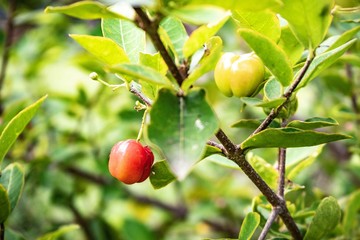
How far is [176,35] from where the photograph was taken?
86 centimetres

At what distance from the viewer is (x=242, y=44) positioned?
2740 millimetres

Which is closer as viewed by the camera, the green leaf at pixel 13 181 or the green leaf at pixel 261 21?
the green leaf at pixel 261 21

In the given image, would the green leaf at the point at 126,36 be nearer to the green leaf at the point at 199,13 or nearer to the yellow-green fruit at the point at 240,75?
the yellow-green fruit at the point at 240,75

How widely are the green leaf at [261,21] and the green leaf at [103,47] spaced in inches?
8.4

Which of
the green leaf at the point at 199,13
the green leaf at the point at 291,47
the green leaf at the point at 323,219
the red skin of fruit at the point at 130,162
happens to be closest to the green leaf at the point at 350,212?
the green leaf at the point at 323,219

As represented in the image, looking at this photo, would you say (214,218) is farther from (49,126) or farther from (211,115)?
(211,115)

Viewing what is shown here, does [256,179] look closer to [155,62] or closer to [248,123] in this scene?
[248,123]

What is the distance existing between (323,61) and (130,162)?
14.2 inches

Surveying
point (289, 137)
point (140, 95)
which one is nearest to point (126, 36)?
point (140, 95)

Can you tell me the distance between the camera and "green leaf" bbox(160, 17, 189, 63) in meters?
0.83

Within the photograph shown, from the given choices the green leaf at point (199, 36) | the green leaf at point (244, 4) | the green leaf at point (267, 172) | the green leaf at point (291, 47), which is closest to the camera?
the green leaf at point (244, 4)

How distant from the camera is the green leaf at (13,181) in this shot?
1.14 meters

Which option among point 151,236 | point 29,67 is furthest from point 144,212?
point 29,67

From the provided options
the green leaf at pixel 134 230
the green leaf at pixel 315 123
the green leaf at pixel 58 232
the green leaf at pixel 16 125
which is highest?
the green leaf at pixel 315 123
